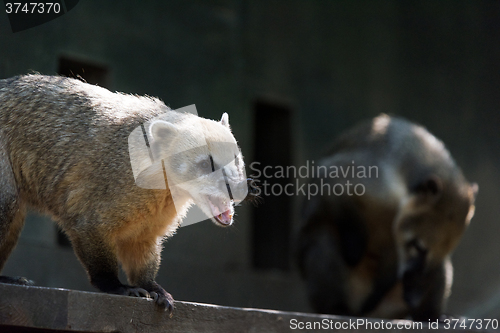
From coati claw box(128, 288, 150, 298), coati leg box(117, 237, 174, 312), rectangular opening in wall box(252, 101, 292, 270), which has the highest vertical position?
coati claw box(128, 288, 150, 298)

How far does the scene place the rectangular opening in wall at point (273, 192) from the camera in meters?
7.84

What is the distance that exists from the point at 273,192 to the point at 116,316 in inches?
216

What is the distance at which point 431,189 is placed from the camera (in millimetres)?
5699

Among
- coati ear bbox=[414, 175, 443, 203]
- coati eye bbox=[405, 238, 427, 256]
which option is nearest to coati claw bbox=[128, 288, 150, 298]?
coati eye bbox=[405, 238, 427, 256]

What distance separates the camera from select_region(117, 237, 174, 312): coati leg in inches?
126

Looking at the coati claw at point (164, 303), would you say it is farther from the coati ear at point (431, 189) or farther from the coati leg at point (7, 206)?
the coati ear at point (431, 189)

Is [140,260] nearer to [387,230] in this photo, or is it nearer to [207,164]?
[207,164]

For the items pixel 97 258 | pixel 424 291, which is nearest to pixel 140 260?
pixel 97 258

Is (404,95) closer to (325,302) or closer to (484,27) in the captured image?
(484,27)

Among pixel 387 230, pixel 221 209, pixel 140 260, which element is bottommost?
pixel 387 230

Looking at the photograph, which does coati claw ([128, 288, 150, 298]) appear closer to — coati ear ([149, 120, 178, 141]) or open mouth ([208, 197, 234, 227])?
open mouth ([208, 197, 234, 227])

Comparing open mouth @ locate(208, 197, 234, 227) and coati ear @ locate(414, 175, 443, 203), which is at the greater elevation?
open mouth @ locate(208, 197, 234, 227)

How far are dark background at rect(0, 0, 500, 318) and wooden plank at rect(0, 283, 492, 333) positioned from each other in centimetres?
278

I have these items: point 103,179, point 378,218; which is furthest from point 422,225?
point 103,179
